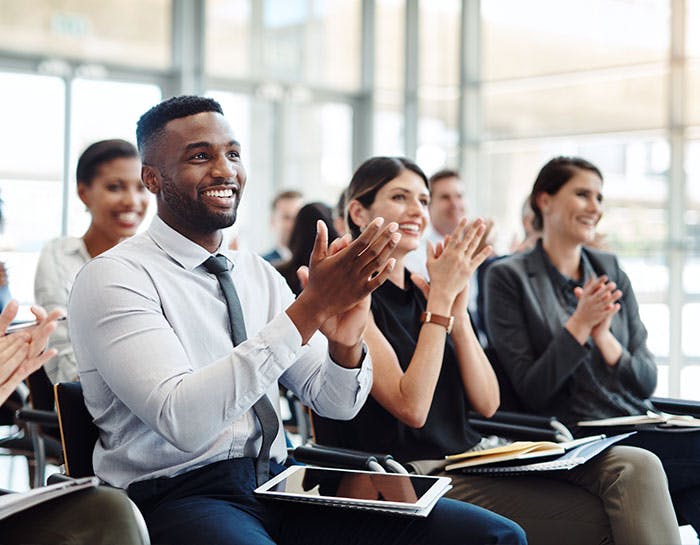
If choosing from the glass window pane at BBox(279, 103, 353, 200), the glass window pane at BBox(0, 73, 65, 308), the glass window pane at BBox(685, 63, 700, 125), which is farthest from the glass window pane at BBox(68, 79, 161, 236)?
the glass window pane at BBox(685, 63, 700, 125)

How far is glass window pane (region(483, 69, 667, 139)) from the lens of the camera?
802 centimetres

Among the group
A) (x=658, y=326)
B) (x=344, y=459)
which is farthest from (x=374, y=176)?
(x=658, y=326)

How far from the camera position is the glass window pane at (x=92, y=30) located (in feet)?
25.5

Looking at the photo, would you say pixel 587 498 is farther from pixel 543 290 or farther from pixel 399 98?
pixel 399 98

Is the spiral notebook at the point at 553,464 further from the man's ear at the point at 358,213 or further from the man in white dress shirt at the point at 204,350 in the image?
the man's ear at the point at 358,213

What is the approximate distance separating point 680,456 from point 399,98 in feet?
24.1

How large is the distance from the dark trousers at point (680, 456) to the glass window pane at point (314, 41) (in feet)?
23.4

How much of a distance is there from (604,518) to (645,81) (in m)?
6.37

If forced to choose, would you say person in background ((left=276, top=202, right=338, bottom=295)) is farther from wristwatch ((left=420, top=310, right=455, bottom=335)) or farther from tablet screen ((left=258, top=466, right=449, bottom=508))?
tablet screen ((left=258, top=466, right=449, bottom=508))

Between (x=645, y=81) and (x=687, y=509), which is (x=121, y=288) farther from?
(x=645, y=81)

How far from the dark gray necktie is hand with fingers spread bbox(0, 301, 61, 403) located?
389 millimetres

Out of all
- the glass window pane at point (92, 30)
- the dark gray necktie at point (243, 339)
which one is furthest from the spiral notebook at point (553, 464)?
the glass window pane at point (92, 30)

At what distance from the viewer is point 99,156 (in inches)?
136

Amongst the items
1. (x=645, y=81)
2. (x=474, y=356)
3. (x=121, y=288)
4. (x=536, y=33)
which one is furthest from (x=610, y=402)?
(x=536, y=33)
